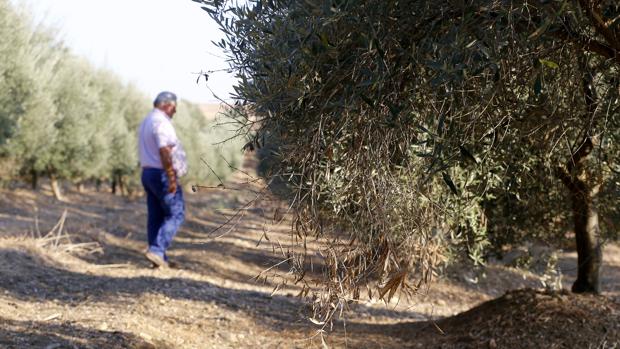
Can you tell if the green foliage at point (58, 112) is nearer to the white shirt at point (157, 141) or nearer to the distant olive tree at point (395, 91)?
the white shirt at point (157, 141)

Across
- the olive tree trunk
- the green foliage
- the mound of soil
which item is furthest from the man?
the olive tree trunk

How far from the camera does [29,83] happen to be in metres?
17.4

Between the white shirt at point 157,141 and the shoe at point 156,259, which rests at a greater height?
the white shirt at point 157,141

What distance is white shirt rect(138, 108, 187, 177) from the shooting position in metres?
8.32

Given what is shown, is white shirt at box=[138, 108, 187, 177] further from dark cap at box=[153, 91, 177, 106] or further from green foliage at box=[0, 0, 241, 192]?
green foliage at box=[0, 0, 241, 192]

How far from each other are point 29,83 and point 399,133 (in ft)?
52.1

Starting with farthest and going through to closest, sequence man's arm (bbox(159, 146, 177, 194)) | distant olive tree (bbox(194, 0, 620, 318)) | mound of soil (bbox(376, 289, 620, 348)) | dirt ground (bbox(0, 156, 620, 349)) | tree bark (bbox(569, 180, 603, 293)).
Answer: man's arm (bbox(159, 146, 177, 194)), tree bark (bbox(569, 180, 603, 293)), mound of soil (bbox(376, 289, 620, 348)), dirt ground (bbox(0, 156, 620, 349)), distant olive tree (bbox(194, 0, 620, 318))

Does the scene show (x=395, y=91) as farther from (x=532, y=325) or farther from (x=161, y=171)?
(x=161, y=171)

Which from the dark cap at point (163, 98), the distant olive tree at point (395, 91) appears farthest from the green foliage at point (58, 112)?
the distant olive tree at point (395, 91)

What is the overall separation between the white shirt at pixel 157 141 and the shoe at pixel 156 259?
1.08 metres

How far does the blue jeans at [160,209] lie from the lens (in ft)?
27.6

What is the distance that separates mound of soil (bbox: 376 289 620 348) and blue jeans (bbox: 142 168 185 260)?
10.6 ft

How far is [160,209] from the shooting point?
8.70 meters

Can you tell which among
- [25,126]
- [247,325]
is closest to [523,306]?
[247,325]
